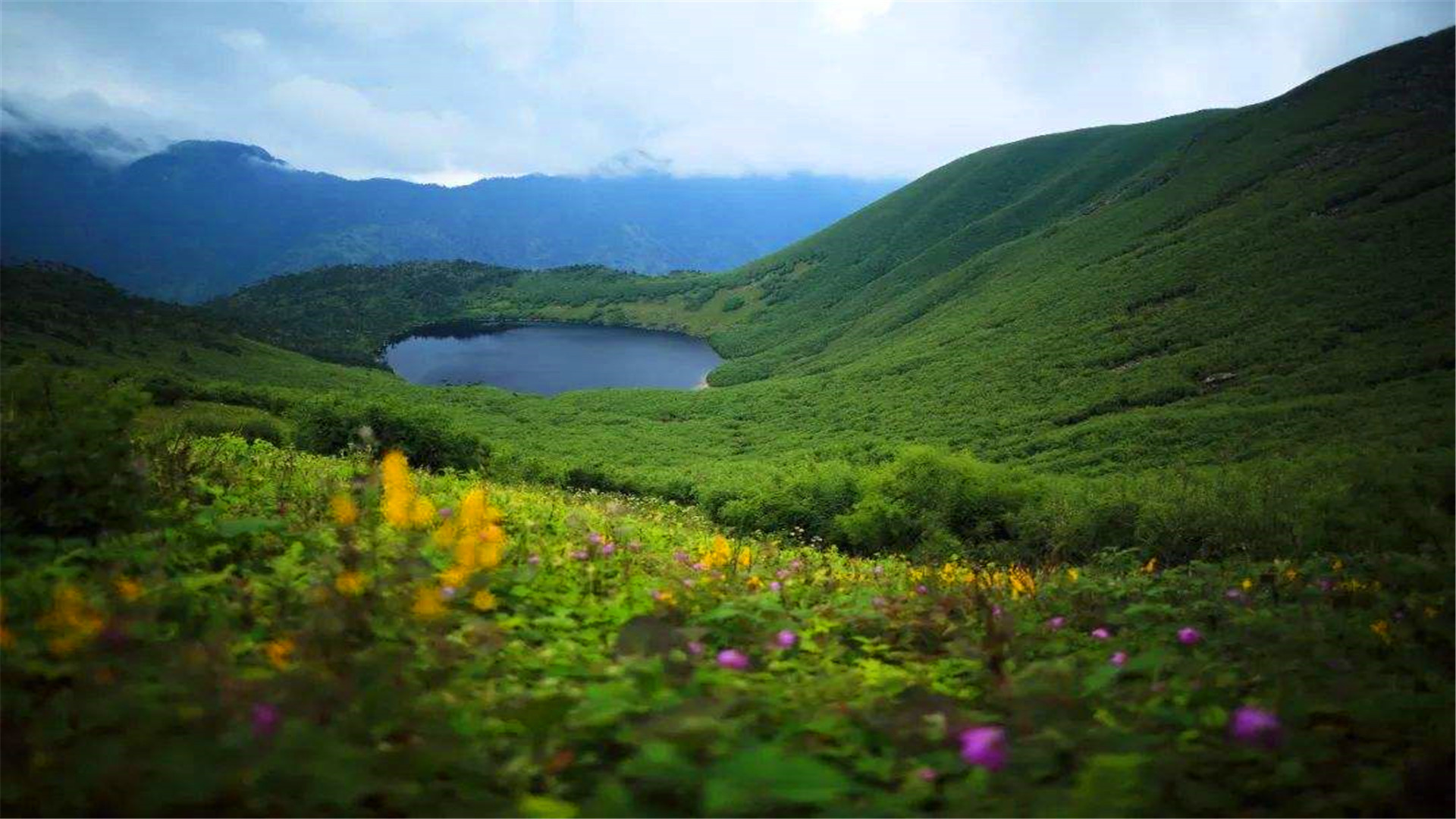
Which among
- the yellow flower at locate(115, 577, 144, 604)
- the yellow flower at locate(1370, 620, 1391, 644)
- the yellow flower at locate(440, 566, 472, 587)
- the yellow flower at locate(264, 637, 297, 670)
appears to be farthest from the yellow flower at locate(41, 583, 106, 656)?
the yellow flower at locate(1370, 620, 1391, 644)

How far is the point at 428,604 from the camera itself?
3.07 metres

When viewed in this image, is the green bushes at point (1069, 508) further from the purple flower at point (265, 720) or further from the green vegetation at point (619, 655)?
the purple flower at point (265, 720)

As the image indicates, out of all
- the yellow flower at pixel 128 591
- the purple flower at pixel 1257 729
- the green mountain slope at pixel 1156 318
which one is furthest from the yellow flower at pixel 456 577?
the green mountain slope at pixel 1156 318

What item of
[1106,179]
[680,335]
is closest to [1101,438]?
[1106,179]

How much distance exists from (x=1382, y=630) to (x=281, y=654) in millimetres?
5904

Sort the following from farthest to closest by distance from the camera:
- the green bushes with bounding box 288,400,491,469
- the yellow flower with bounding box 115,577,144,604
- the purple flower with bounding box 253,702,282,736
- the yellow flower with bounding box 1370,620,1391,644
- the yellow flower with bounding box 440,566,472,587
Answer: the green bushes with bounding box 288,400,491,469, the yellow flower with bounding box 1370,620,1391,644, the yellow flower with bounding box 440,566,472,587, the yellow flower with bounding box 115,577,144,604, the purple flower with bounding box 253,702,282,736

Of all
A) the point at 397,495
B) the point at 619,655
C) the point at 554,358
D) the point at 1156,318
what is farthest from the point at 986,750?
the point at 554,358

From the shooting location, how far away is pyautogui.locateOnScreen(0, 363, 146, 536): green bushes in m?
3.71

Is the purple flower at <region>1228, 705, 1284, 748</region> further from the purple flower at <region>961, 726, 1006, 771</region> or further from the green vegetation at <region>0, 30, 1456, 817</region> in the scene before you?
the purple flower at <region>961, 726, 1006, 771</region>

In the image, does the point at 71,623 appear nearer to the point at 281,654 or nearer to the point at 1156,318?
the point at 281,654

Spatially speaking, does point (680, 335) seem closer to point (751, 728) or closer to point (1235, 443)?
point (1235, 443)

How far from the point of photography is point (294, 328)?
499 feet

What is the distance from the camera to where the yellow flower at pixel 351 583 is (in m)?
3.14

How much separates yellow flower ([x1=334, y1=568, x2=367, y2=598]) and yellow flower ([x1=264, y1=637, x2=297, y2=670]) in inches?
12.9
